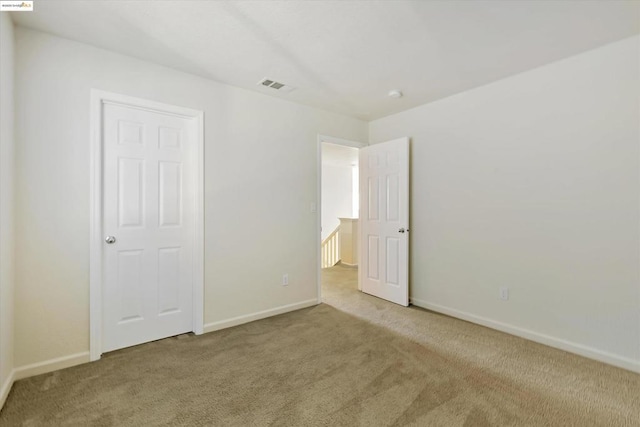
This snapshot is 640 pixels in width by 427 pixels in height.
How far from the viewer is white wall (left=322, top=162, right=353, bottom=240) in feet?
25.9

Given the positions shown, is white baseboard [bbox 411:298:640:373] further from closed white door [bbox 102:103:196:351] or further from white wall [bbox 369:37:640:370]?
closed white door [bbox 102:103:196:351]

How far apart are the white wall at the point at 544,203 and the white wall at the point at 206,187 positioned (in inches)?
58.4

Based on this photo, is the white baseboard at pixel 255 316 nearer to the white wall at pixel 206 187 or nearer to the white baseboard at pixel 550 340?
the white wall at pixel 206 187

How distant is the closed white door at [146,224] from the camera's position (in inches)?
96.2

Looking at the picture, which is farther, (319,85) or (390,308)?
(390,308)

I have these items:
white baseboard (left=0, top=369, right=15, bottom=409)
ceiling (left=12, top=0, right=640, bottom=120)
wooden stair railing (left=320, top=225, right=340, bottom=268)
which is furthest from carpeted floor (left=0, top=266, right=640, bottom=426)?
wooden stair railing (left=320, top=225, right=340, bottom=268)

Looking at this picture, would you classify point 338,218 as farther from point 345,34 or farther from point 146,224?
point 345,34

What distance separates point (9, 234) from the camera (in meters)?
1.92

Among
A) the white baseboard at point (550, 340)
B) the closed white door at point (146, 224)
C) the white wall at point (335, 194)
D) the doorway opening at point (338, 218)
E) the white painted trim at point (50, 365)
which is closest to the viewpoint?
the white painted trim at point (50, 365)

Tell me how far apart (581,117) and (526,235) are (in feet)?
3.52

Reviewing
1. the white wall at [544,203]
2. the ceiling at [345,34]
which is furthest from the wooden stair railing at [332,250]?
the ceiling at [345,34]

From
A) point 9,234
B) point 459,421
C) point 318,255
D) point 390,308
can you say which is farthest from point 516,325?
point 9,234

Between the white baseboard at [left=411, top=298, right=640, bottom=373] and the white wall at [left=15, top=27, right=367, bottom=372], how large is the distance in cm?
167

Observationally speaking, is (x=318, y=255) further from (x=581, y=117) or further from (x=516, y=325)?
(x=581, y=117)
